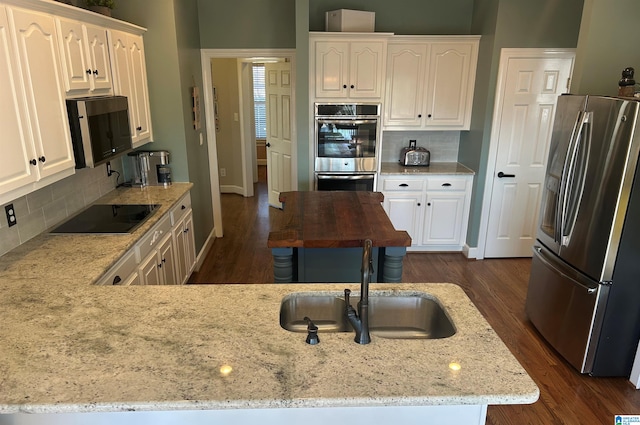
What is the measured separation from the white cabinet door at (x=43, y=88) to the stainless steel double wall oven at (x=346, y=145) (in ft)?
8.02

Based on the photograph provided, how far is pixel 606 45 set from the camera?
2.91 m

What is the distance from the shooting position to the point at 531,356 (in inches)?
115

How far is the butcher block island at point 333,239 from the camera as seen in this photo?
244cm

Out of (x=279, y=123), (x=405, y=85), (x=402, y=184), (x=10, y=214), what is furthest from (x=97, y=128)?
(x=279, y=123)

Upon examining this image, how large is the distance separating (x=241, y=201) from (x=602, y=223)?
17.1 feet

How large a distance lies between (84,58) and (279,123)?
3398mm

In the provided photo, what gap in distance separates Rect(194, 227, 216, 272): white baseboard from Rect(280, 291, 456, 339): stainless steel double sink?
2743 mm

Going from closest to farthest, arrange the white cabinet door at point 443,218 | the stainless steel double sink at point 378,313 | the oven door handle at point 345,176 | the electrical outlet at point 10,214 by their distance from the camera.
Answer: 1. the stainless steel double sink at point 378,313
2. the electrical outlet at point 10,214
3. the oven door handle at point 345,176
4. the white cabinet door at point 443,218

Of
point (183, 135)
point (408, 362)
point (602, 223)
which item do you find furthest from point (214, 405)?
point (183, 135)

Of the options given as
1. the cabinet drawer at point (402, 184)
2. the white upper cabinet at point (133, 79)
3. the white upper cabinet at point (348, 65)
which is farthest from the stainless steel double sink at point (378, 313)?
the white upper cabinet at point (348, 65)

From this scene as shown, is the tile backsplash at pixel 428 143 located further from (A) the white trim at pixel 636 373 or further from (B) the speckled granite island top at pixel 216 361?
(B) the speckled granite island top at pixel 216 361

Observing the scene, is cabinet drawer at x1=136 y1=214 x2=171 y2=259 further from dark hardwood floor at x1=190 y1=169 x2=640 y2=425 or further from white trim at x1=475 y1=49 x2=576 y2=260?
white trim at x1=475 y1=49 x2=576 y2=260

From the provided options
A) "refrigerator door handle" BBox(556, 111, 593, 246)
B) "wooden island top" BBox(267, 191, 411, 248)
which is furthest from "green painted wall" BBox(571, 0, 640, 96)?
"wooden island top" BBox(267, 191, 411, 248)

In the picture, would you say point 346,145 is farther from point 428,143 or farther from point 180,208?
point 180,208
